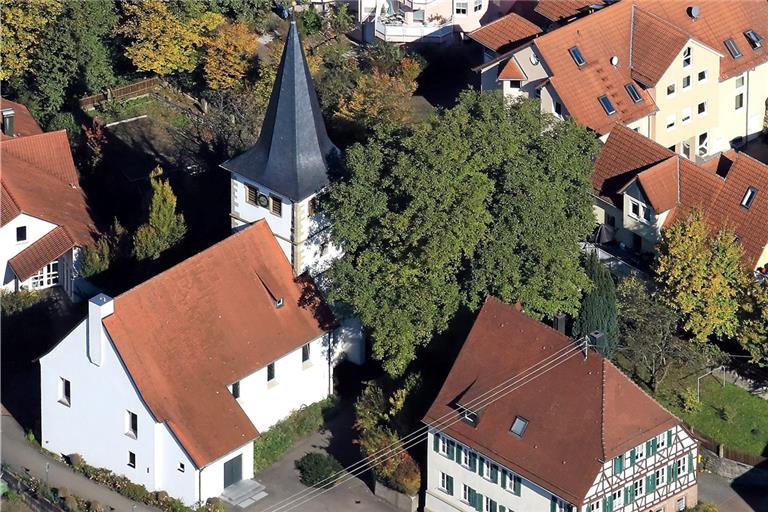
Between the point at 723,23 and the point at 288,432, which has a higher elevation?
the point at 723,23

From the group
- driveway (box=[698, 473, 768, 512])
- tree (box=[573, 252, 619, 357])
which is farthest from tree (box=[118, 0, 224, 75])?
driveway (box=[698, 473, 768, 512])

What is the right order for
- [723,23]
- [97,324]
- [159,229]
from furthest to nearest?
[723,23] → [159,229] → [97,324]

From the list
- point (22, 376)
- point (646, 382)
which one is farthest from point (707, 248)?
point (22, 376)

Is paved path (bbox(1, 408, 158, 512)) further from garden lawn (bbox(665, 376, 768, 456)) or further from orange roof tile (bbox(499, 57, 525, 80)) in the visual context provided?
orange roof tile (bbox(499, 57, 525, 80))

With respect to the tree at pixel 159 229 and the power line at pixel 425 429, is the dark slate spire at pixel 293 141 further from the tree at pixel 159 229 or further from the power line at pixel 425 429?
the power line at pixel 425 429

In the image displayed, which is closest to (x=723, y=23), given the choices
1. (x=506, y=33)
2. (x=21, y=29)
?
(x=506, y=33)

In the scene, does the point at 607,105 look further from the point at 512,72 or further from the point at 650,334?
the point at 650,334

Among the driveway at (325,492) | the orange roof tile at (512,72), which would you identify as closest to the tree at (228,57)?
the orange roof tile at (512,72)
